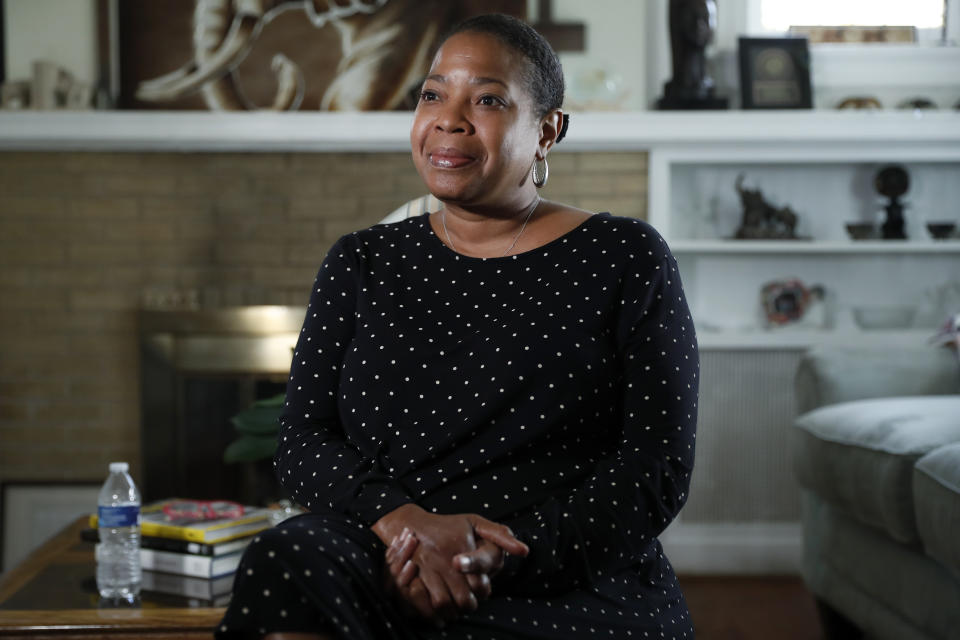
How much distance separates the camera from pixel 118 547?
1.63 meters

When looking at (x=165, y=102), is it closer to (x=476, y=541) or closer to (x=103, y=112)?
(x=103, y=112)

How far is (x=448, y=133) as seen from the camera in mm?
1257

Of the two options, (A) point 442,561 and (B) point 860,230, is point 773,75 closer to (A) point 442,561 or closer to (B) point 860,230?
(B) point 860,230

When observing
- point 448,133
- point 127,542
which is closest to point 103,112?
point 127,542

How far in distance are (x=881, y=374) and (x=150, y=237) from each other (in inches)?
86.4

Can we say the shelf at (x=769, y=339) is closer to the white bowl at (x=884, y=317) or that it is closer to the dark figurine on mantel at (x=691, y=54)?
the white bowl at (x=884, y=317)

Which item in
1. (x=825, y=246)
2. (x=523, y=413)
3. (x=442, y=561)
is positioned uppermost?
(x=825, y=246)

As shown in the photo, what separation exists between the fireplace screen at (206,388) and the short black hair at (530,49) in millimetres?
1988

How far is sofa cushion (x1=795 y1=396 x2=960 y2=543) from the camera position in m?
1.90

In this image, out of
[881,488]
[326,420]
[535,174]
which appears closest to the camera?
[326,420]

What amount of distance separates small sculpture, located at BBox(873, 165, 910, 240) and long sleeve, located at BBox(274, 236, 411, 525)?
8.25 feet

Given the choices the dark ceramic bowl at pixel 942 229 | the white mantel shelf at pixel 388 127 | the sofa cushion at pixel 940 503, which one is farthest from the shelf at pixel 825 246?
the sofa cushion at pixel 940 503

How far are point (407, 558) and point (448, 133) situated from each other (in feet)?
1.72

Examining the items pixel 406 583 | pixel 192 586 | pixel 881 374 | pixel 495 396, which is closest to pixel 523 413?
pixel 495 396
